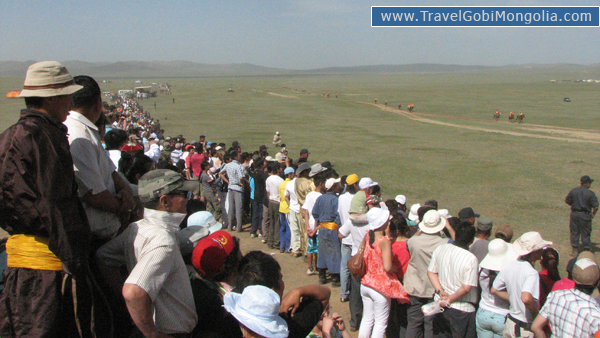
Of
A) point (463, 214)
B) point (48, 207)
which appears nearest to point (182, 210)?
point (48, 207)

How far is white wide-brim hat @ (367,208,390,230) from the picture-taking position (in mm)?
4625

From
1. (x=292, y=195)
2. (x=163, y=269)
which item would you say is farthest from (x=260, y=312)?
(x=292, y=195)

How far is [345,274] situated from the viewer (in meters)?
6.31

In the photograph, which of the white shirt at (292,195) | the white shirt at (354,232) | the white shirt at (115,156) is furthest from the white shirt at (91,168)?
the white shirt at (292,195)

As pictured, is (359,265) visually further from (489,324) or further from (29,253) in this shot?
(29,253)

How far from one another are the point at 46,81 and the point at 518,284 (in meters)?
4.01

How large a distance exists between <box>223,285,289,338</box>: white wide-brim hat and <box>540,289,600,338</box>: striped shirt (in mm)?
2328

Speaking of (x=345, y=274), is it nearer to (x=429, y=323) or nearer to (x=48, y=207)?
(x=429, y=323)

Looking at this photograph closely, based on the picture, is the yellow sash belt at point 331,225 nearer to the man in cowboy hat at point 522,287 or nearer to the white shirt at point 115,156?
the man in cowboy hat at point 522,287

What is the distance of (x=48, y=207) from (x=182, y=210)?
0.75m

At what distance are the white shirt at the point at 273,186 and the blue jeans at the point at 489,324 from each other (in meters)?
4.63

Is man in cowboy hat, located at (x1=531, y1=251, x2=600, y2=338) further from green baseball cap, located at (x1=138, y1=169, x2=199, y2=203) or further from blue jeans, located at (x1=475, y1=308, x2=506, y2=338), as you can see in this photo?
green baseball cap, located at (x1=138, y1=169, x2=199, y2=203)

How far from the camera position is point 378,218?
4.66 m

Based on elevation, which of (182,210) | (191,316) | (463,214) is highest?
(182,210)
